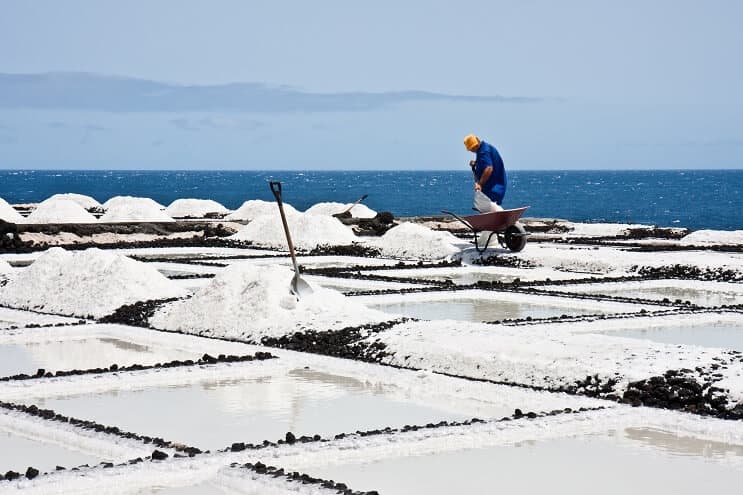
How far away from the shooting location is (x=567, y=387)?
800 centimetres

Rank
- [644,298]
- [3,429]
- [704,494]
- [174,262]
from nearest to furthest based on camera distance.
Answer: [704,494]
[3,429]
[644,298]
[174,262]

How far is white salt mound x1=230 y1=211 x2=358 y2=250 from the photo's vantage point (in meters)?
22.4

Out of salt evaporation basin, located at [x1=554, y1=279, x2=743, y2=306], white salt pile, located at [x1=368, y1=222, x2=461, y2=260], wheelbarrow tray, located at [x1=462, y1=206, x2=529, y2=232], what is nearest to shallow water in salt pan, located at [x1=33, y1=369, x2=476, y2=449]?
salt evaporation basin, located at [x1=554, y1=279, x2=743, y2=306]

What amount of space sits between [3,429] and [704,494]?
12.0 feet

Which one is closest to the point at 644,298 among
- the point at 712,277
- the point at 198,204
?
the point at 712,277

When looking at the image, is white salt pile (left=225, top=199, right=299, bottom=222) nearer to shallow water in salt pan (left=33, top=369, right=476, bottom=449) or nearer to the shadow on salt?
shallow water in salt pan (left=33, top=369, right=476, bottom=449)

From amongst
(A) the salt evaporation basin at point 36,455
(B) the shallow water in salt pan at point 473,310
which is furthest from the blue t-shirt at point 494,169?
(A) the salt evaporation basin at point 36,455

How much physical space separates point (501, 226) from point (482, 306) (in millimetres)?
5628

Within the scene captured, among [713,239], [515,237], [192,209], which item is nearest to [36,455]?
[515,237]

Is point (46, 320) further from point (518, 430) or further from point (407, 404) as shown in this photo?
point (518, 430)

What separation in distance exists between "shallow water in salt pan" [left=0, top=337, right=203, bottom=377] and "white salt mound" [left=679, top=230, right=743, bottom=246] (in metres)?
14.2

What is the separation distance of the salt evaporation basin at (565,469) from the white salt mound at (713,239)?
16.3 meters

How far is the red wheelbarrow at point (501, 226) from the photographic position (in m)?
18.1

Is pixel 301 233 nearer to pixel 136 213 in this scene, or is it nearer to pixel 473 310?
pixel 136 213
